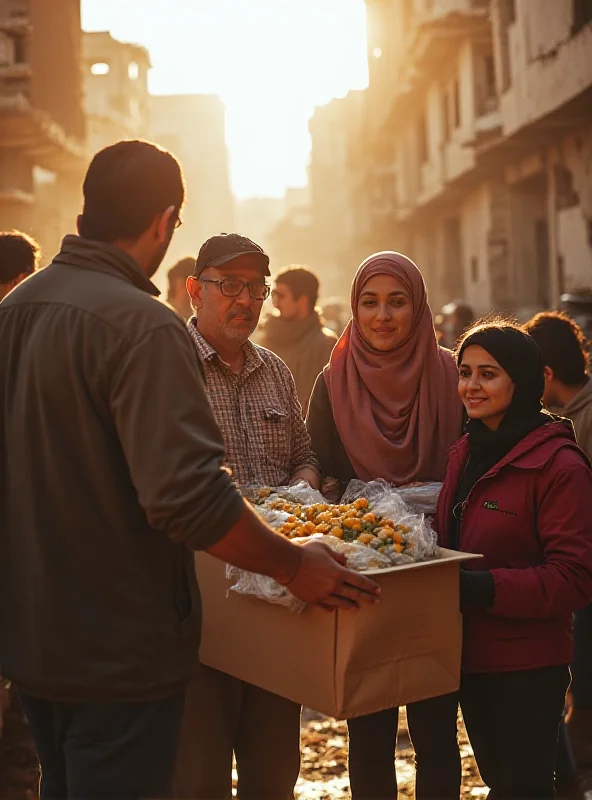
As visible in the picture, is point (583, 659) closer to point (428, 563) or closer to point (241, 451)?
point (241, 451)

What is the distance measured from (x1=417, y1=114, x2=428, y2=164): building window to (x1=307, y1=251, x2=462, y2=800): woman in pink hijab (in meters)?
25.7

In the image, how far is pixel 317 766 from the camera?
482 centimetres

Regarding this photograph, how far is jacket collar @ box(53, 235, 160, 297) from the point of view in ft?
7.50

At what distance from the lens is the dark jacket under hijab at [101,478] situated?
7.06 ft

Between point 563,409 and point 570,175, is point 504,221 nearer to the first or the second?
point 570,175

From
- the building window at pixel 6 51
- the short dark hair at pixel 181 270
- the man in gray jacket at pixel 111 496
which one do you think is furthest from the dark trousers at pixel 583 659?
the building window at pixel 6 51

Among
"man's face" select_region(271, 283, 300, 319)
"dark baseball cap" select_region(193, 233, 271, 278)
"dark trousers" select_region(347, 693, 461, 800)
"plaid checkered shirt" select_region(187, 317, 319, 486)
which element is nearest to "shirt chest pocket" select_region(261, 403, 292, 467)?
"plaid checkered shirt" select_region(187, 317, 319, 486)

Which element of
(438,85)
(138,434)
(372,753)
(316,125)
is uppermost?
(316,125)

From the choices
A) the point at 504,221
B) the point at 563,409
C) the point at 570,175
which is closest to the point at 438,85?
the point at 504,221

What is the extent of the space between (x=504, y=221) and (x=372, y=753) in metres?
19.2

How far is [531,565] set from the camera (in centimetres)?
300

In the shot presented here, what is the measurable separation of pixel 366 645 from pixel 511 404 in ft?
3.11

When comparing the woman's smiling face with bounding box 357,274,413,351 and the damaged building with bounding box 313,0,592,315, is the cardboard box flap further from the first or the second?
the damaged building with bounding box 313,0,592,315

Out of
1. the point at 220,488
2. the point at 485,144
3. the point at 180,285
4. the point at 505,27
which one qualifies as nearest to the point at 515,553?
the point at 220,488
